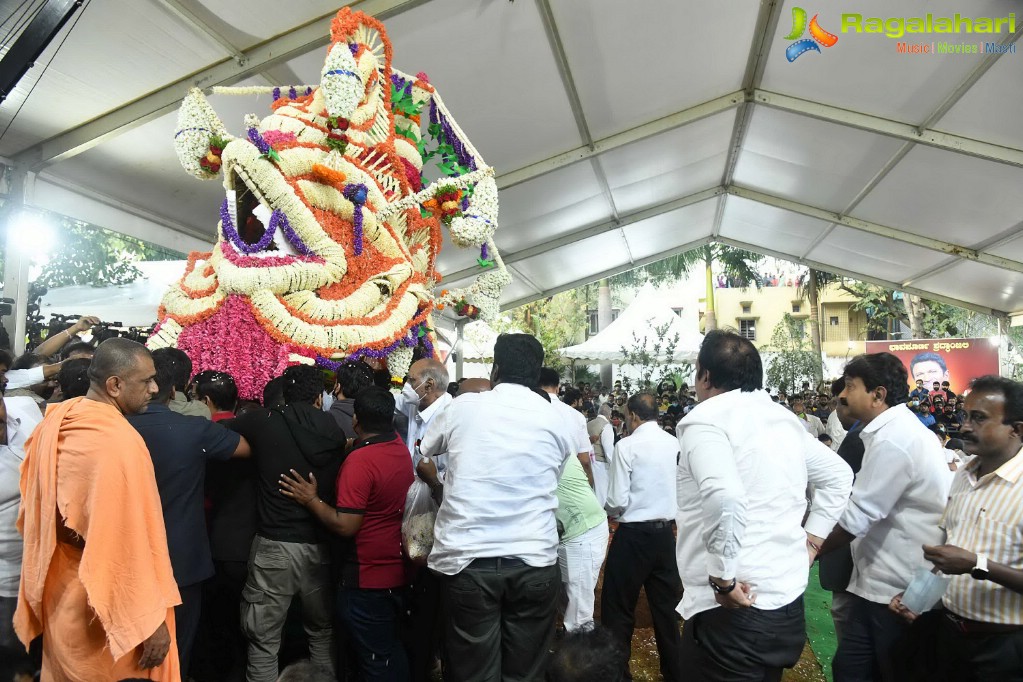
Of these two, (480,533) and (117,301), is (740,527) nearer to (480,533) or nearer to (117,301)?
(480,533)

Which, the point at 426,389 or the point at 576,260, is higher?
the point at 576,260

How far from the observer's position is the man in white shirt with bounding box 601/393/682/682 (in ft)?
12.4

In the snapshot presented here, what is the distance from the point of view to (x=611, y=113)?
27.3 ft

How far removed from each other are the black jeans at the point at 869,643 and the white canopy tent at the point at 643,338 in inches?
484

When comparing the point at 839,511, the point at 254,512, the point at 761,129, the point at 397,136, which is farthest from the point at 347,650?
the point at 761,129

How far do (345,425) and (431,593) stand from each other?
111cm

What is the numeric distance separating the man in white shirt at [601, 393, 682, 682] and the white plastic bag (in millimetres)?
1187

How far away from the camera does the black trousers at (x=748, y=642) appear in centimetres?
225

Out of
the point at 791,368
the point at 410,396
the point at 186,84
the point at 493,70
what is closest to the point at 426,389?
the point at 410,396

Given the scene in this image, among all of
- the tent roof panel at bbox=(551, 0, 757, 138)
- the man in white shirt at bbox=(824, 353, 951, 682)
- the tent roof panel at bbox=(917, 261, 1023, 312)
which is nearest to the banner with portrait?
the tent roof panel at bbox=(917, 261, 1023, 312)

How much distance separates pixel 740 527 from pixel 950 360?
1644 cm

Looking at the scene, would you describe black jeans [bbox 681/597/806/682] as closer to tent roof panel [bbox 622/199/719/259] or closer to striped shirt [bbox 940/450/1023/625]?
striped shirt [bbox 940/450/1023/625]

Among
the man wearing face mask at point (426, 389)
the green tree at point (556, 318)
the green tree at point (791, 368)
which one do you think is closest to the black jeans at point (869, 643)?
the man wearing face mask at point (426, 389)

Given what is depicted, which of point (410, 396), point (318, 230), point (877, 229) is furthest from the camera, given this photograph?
point (877, 229)
